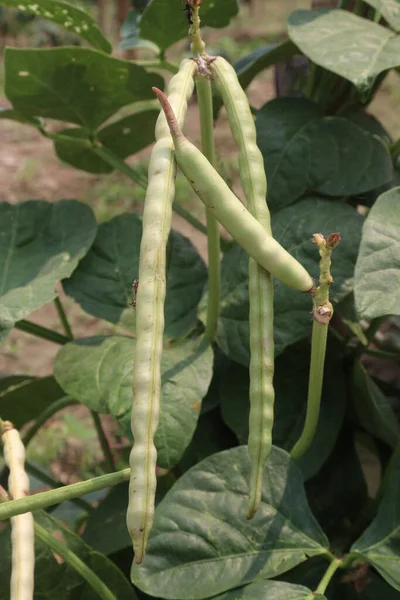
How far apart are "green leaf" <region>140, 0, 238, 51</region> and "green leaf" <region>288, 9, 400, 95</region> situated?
0.37ft

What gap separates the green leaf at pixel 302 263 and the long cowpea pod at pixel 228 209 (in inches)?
10.1

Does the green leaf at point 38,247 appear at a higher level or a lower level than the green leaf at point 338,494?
higher

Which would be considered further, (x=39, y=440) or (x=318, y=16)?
(x=39, y=440)

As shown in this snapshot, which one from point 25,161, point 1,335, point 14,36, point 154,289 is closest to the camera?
point 154,289

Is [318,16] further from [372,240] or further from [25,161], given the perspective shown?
[25,161]

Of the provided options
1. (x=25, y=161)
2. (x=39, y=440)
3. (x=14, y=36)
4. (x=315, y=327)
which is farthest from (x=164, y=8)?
(x=14, y=36)

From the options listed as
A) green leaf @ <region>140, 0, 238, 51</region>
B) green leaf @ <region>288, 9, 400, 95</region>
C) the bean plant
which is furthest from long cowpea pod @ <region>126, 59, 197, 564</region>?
green leaf @ <region>140, 0, 238, 51</region>

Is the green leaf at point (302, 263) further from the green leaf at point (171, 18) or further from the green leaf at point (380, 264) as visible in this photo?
the green leaf at point (171, 18)

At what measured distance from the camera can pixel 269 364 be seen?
0.57m

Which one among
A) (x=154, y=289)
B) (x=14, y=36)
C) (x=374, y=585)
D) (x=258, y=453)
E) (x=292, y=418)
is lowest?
(x=14, y=36)

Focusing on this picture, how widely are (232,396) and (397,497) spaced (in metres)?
0.25

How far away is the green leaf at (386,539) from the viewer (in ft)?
2.35

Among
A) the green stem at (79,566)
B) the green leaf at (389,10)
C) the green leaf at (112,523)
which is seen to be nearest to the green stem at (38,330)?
the green leaf at (112,523)

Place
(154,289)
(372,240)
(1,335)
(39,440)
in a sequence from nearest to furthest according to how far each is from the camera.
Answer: (154,289) → (372,240) → (1,335) → (39,440)
